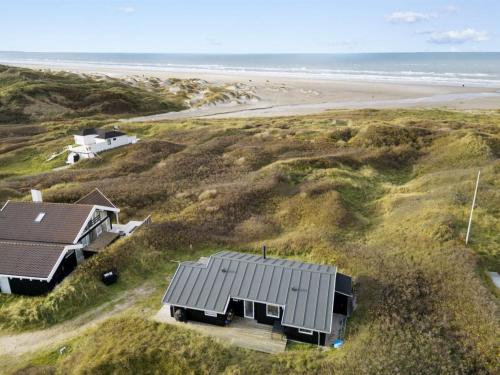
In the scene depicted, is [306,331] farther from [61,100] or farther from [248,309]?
[61,100]

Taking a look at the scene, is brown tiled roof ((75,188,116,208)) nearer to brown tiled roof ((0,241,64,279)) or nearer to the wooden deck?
brown tiled roof ((0,241,64,279))

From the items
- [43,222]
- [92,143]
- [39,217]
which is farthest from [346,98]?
[43,222]

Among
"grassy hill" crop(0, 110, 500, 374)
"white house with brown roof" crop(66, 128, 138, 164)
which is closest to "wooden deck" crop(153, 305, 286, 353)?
"grassy hill" crop(0, 110, 500, 374)

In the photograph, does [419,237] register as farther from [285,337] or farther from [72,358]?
[72,358]

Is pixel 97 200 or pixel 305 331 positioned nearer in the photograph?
pixel 305 331

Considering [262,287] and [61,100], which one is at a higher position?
[61,100]

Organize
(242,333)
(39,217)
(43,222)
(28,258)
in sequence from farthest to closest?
(39,217) → (43,222) → (28,258) → (242,333)

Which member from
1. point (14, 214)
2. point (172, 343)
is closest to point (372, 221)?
point (172, 343)

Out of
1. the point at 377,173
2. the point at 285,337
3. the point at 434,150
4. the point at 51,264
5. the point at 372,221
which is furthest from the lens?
the point at 434,150
